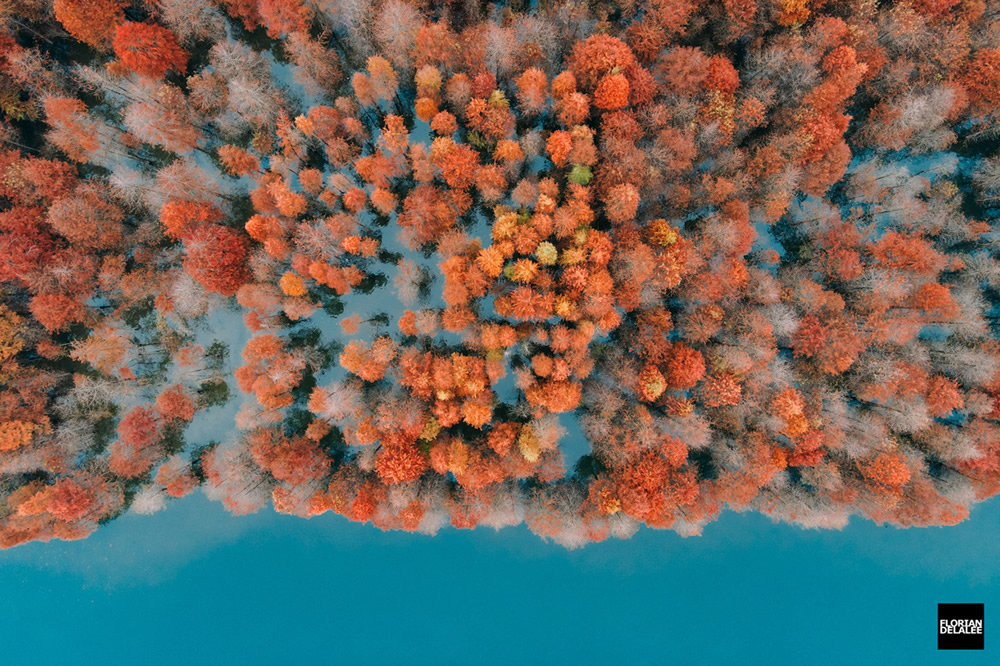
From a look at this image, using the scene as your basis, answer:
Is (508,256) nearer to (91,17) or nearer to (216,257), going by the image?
(216,257)

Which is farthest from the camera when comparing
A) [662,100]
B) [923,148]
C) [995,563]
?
[995,563]

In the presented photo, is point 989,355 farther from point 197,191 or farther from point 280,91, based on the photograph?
point 197,191

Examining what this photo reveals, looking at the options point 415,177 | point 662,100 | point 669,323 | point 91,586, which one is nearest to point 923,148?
point 662,100


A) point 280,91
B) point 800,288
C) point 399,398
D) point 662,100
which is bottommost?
point 399,398
